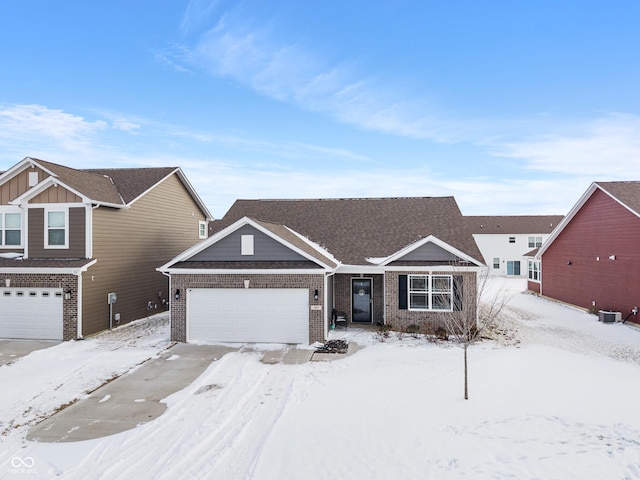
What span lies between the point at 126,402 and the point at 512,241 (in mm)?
43930

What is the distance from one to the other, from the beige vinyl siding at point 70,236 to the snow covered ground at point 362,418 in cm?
400

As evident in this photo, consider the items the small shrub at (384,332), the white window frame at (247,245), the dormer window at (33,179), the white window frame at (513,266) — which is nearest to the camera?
the small shrub at (384,332)

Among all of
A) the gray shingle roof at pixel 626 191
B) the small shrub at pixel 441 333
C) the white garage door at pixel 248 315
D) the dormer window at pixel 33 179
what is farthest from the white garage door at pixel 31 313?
the gray shingle roof at pixel 626 191

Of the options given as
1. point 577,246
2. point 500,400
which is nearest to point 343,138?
point 577,246

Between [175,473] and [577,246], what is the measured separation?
23990mm

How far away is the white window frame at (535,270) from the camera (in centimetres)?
2802

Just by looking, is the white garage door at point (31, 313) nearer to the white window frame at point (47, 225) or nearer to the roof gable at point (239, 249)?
the white window frame at point (47, 225)

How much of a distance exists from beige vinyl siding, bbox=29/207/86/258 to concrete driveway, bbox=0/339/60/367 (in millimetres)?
3327

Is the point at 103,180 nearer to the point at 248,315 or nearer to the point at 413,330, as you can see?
the point at 248,315

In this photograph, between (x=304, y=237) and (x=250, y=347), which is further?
(x=304, y=237)

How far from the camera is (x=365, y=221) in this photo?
65.6 ft

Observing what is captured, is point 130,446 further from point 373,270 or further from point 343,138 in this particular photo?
point 343,138

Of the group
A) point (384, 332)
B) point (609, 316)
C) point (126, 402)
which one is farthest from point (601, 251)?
point (126, 402)

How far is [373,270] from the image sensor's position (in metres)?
16.4
